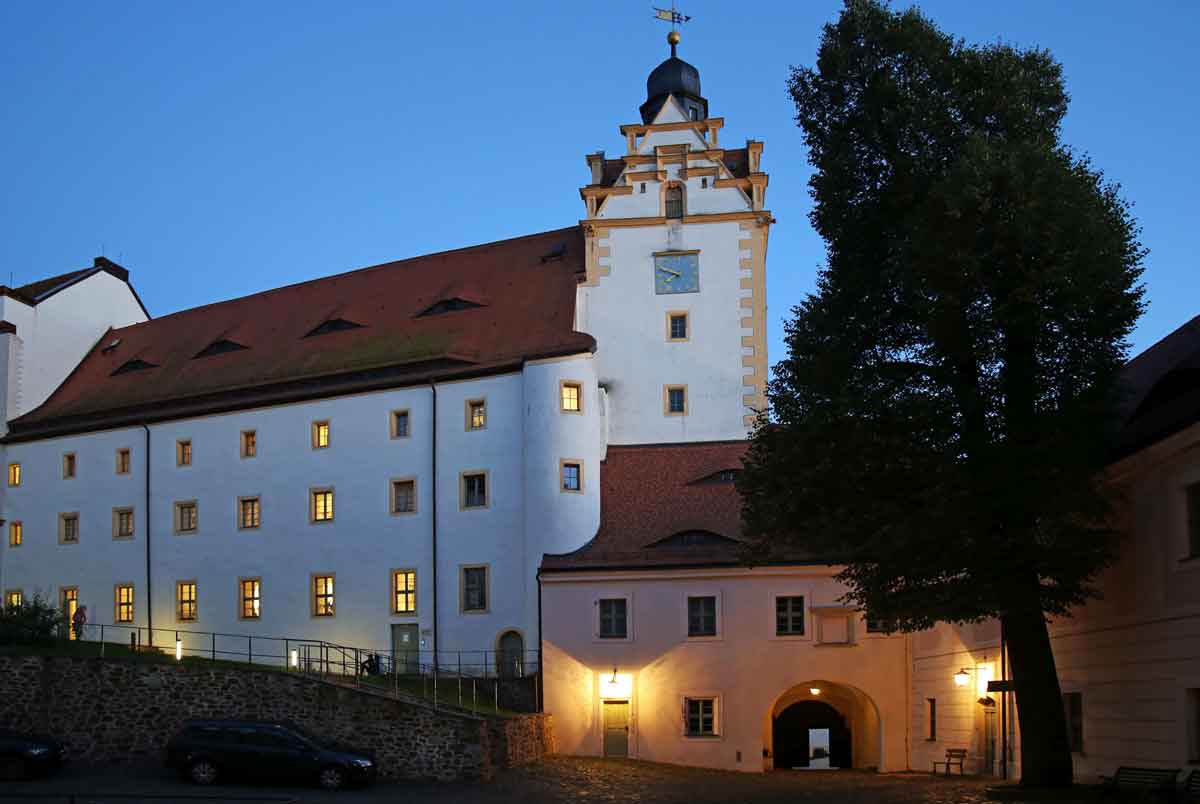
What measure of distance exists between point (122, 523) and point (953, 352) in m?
33.5

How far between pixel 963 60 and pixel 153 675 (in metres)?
22.7

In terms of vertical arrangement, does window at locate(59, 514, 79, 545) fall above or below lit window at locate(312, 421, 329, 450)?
below

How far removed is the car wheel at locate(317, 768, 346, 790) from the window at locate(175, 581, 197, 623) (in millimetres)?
18045

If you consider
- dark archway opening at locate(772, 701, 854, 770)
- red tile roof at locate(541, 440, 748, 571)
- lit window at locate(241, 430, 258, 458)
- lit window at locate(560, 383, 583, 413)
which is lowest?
dark archway opening at locate(772, 701, 854, 770)

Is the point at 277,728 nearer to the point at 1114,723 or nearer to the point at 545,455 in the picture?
the point at 545,455

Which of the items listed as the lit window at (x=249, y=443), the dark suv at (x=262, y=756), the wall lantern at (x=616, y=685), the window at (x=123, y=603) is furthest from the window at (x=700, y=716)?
the window at (x=123, y=603)

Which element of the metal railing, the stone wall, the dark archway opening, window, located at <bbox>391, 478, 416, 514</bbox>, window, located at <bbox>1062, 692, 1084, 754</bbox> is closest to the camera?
window, located at <bbox>1062, 692, 1084, 754</bbox>

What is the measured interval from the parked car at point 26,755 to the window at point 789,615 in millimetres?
17589

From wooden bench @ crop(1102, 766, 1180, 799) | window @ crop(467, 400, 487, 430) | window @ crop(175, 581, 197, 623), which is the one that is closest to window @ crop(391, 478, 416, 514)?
window @ crop(467, 400, 487, 430)

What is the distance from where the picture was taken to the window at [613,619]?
126ft

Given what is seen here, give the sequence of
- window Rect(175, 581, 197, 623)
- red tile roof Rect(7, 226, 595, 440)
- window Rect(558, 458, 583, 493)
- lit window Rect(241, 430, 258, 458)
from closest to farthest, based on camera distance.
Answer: window Rect(558, 458, 583, 493)
red tile roof Rect(7, 226, 595, 440)
lit window Rect(241, 430, 258, 458)
window Rect(175, 581, 197, 623)

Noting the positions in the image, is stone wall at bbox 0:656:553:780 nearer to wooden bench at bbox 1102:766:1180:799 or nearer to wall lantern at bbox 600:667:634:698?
wall lantern at bbox 600:667:634:698

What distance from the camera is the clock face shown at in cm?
4459

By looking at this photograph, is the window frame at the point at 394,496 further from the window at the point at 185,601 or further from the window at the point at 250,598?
the window at the point at 185,601
